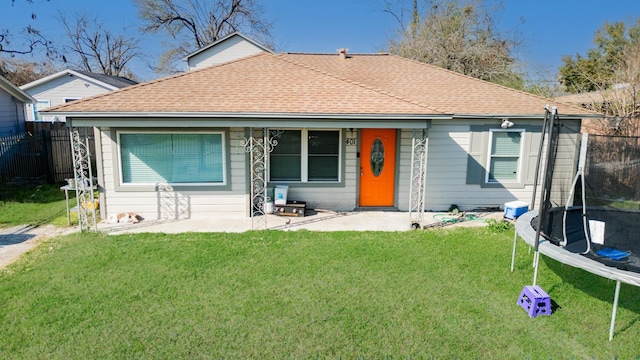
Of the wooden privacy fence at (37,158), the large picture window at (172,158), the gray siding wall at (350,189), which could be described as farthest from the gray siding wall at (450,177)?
the wooden privacy fence at (37,158)

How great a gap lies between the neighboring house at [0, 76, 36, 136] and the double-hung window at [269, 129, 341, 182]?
10.9 meters

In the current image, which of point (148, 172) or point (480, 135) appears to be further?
point (480, 135)

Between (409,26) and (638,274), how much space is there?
22.3m

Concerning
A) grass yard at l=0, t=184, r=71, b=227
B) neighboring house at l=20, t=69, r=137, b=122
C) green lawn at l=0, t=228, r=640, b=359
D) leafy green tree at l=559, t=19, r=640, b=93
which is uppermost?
leafy green tree at l=559, t=19, r=640, b=93

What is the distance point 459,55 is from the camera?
1908cm

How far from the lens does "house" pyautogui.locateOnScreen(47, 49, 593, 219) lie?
7.31m

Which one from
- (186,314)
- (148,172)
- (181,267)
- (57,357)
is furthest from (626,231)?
(148,172)

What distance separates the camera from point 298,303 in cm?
448

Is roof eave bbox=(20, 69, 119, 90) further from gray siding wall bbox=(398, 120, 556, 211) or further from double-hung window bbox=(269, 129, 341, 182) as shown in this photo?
gray siding wall bbox=(398, 120, 556, 211)

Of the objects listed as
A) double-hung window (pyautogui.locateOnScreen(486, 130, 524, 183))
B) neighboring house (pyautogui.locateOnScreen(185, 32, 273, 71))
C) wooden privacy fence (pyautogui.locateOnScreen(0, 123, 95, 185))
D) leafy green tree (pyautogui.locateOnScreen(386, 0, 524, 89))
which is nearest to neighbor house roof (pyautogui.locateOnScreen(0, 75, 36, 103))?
wooden privacy fence (pyautogui.locateOnScreen(0, 123, 95, 185))

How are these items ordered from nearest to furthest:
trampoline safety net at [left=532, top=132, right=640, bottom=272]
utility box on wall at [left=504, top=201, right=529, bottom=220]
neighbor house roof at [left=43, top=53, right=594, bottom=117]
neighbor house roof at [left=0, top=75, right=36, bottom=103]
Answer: trampoline safety net at [left=532, top=132, right=640, bottom=272]
neighbor house roof at [left=43, top=53, right=594, bottom=117]
utility box on wall at [left=504, top=201, right=529, bottom=220]
neighbor house roof at [left=0, top=75, right=36, bottom=103]

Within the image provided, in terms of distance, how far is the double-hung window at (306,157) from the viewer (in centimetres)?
870

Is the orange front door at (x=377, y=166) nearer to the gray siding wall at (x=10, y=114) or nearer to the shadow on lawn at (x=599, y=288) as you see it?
the shadow on lawn at (x=599, y=288)

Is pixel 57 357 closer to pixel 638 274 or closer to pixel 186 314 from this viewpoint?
pixel 186 314
